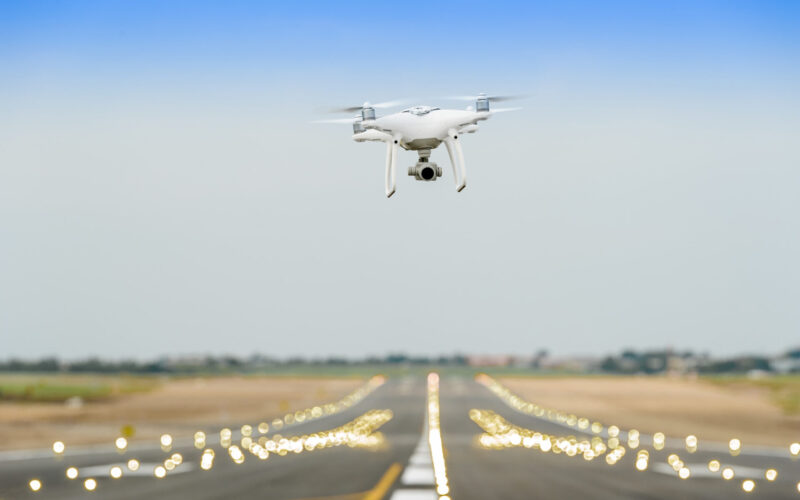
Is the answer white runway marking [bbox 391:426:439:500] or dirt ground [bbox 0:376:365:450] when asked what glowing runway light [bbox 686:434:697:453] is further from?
dirt ground [bbox 0:376:365:450]

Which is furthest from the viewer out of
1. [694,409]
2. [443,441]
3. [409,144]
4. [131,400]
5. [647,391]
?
[647,391]

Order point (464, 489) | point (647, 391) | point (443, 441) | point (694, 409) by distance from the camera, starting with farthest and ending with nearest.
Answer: point (647, 391)
point (694, 409)
point (443, 441)
point (464, 489)

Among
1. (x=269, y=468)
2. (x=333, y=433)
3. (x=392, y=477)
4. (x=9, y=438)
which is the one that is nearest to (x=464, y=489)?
(x=392, y=477)

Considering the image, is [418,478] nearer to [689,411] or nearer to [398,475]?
[398,475]

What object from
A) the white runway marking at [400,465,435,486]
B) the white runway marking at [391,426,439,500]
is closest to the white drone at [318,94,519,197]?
the white runway marking at [391,426,439,500]

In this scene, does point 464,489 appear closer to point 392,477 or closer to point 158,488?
point 392,477

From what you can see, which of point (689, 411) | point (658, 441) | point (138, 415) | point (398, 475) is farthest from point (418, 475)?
point (689, 411)
